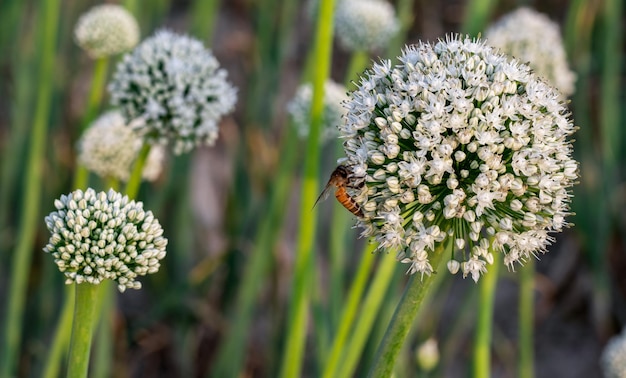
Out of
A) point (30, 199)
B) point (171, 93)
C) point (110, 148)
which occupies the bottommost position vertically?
point (30, 199)

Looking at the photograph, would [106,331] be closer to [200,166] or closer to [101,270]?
[101,270]

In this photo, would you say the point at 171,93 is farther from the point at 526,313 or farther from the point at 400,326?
the point at 526,313

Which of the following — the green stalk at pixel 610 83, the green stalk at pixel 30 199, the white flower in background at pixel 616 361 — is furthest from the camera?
the green stalk at pixel 610 83

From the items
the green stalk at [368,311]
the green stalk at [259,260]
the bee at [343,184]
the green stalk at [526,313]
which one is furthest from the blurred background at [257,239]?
the bee at [343,184]

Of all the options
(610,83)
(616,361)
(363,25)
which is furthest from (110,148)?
(610,83)

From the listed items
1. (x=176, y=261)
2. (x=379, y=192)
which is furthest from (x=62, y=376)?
(x=379, y=192)

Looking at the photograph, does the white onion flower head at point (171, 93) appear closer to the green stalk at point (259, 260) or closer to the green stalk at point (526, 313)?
the green stalk at point (259, 260)

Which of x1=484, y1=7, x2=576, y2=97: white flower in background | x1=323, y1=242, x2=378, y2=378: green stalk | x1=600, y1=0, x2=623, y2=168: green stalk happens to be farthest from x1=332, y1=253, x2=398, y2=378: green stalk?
x1=600, y1=0, x2=623, y2=168: green stalk
